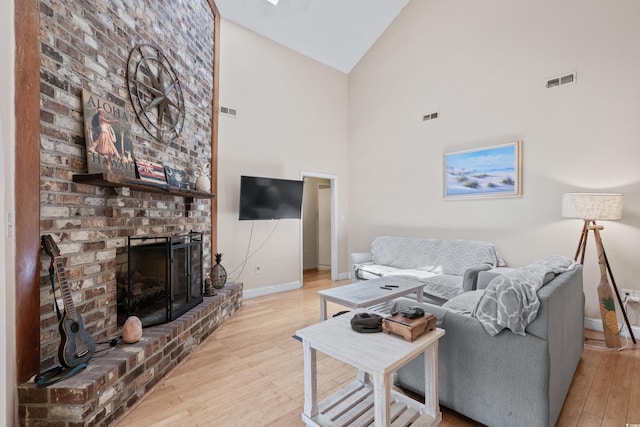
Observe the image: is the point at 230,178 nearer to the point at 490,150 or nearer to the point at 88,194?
the point at 88,194

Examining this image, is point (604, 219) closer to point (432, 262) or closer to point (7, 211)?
point (432, 262)

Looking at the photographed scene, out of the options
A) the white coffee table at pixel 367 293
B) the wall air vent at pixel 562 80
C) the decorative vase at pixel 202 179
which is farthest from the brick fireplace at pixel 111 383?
the wall air vent at pixel 562 80

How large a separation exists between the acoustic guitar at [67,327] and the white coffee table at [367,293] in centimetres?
186

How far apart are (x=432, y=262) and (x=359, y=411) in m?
2.92

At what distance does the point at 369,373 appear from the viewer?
152cm

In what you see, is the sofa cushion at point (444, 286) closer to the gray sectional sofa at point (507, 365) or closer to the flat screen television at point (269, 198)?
the gray sectional sofa at point (507, 365)

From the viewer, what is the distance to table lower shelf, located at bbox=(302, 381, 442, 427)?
1.69 metres

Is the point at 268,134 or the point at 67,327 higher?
the point at 268,134

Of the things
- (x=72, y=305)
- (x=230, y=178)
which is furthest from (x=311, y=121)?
(x=72, y=305)

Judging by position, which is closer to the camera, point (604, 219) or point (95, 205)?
point (95, 205)

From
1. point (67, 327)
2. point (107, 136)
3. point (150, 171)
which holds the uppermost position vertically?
point (107, 136)

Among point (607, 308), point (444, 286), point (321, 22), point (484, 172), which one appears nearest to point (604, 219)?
point (607, 308)

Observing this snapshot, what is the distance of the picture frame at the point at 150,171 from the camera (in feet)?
8.17

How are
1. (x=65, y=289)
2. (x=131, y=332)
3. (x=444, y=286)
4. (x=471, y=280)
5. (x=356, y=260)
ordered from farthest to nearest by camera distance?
(x=356, y=260) < (x=444, y=286) < (x=471, y=280) < (x=131, y=332) < (x=65, y=289)
